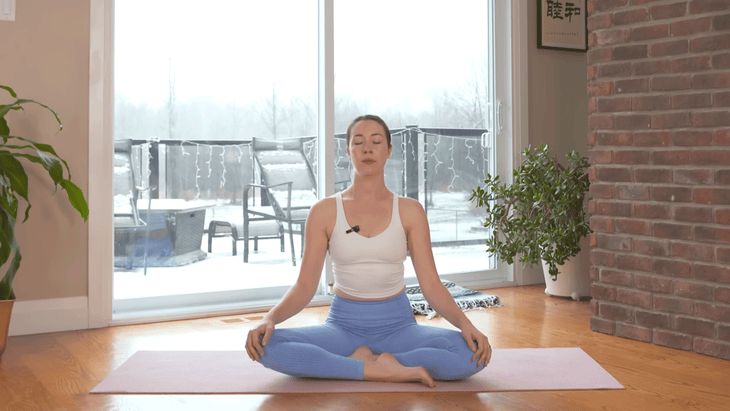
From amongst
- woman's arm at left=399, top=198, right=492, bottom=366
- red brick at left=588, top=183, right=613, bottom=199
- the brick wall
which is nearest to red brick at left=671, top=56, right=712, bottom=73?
the brick wall

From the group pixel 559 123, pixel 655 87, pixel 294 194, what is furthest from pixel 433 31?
pixel 655 87

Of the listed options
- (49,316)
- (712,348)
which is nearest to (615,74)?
(712,348)

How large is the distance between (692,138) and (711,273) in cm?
50

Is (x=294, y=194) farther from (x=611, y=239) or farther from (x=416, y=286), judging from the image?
(x=611, y=239)

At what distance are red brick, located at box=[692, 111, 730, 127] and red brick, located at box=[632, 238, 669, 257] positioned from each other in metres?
0.47

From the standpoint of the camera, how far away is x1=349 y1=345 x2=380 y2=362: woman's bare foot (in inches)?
91.0

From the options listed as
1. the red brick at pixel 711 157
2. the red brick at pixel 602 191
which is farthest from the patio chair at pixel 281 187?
the red brick at pixel 711 157

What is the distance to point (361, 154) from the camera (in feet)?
7.79

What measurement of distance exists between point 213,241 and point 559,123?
2.20 metres

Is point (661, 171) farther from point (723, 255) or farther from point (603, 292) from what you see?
point (603, 292)

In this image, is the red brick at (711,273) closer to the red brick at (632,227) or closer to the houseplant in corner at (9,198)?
the red brick at (632,227)

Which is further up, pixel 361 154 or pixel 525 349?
pixel 361 154

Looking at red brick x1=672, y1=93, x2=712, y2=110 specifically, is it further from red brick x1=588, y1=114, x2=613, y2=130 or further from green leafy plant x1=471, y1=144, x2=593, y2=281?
green leafy plant x1=471, y1=144, x2=593, y2=281

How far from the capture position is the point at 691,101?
8.91 ft
